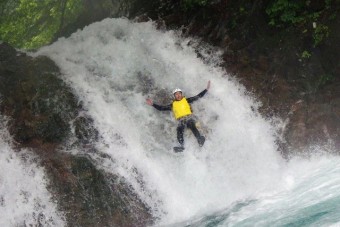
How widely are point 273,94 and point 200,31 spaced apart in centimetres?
252

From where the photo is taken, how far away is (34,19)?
461 inches

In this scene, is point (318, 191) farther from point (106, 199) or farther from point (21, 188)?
point (21, 188)

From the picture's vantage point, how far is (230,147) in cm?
1089

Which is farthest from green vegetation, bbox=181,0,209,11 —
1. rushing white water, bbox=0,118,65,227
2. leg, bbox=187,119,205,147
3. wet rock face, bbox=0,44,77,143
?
rushing white water, bbox=0,118,65,227

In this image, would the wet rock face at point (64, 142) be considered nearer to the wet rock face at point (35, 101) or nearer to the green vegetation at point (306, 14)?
the wet rock face at point (35, 101)

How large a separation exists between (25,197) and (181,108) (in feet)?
12.8

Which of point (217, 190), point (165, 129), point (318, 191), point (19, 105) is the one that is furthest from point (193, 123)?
point (19, 105)

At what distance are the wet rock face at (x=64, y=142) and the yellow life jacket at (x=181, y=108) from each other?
191cm

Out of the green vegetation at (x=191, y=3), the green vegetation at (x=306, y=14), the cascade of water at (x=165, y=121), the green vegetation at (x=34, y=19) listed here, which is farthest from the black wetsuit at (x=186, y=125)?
the green vegetation at (x=34, y=19)

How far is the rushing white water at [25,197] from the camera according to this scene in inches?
375

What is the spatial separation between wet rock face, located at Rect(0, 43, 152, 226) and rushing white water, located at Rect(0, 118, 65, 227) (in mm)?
194

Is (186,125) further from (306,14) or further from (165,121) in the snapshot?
(306,14)

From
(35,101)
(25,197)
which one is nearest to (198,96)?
(35,101)

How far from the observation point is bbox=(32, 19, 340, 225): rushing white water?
1021 cm
